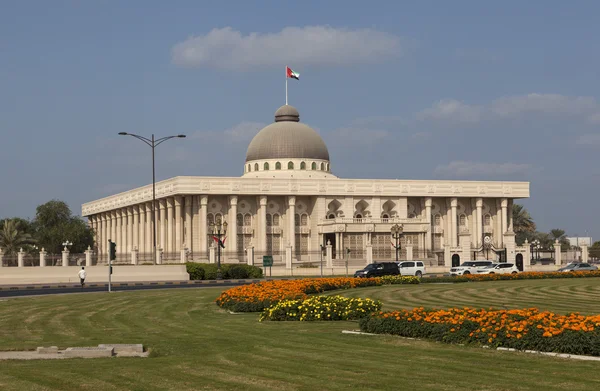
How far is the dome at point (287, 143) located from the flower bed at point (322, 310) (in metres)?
95.5

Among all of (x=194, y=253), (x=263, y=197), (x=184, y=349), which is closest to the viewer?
(x=184, y=349)

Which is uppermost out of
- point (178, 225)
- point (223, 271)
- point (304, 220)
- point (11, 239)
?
point (304, 220)

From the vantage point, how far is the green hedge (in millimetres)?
71688

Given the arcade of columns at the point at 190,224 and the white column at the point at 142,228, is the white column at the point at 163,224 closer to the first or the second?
the arcade of columns at the point at 190,224

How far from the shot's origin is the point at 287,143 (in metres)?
124

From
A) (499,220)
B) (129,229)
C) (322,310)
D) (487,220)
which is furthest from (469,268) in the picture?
(129,229)

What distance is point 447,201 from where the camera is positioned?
122m

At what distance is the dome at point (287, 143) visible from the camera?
404 ft

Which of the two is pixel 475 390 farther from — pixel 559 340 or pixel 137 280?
pixel 137 280

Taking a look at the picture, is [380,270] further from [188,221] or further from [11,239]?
[11,239]

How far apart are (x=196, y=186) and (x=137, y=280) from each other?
38.7m

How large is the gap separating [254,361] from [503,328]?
18.4ft

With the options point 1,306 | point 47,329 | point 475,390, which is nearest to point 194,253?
point 1,306

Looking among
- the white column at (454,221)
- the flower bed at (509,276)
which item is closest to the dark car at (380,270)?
the flower bed at (509,276)
